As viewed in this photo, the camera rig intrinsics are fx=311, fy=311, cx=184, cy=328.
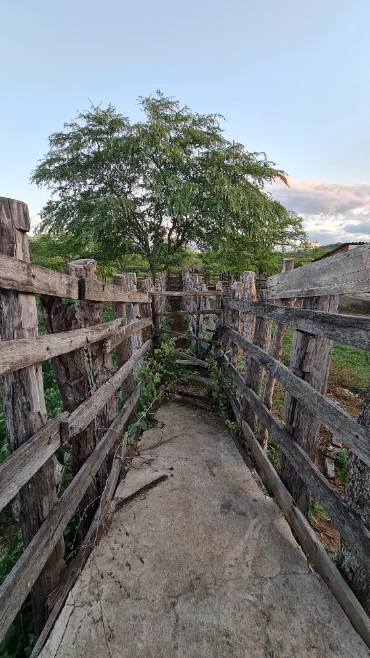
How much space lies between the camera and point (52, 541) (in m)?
1.94

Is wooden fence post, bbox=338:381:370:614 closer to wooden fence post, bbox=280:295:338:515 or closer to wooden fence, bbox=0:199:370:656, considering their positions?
wooden fence, bbox=0:199:370:656

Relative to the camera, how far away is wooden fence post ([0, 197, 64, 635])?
161 cm

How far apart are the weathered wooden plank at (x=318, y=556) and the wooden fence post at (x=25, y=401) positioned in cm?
182

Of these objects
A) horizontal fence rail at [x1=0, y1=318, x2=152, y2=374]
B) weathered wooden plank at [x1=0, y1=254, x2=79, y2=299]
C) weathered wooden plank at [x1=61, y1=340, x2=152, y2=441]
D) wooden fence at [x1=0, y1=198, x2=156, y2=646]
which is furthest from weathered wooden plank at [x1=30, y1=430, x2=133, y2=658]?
weathered wooden plank at [x1=0, y1=254, x2=79, y2=299]

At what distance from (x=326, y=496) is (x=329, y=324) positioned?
1.16 meters

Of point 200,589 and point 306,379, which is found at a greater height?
point 306,379

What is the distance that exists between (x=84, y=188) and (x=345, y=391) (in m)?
17.6

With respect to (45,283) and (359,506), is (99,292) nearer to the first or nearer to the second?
(45,283)

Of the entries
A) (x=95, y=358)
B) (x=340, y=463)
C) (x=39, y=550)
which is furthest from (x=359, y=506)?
(x=340, y=463)

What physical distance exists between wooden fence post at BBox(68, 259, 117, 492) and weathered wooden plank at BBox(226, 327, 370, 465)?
1.63 metres

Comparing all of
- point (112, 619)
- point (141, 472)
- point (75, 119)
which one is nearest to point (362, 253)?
point (112, 619)

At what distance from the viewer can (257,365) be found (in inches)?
154

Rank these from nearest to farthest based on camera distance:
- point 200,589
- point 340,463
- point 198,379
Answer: point 200,589 → point 340,463 → point 198,379

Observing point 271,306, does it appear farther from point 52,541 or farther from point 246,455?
point 52,541
